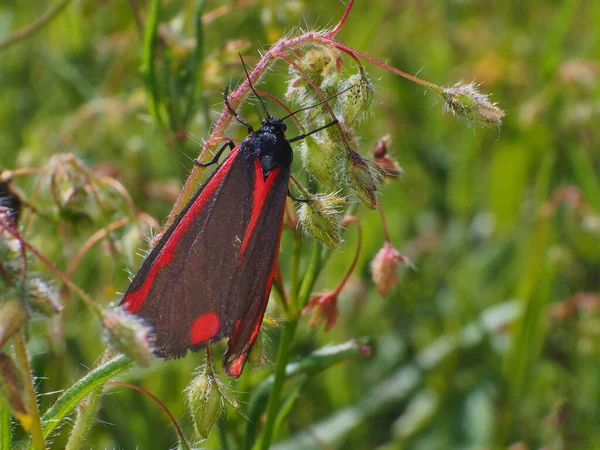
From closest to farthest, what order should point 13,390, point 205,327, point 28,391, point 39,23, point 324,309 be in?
point 13,390, point 28,391, point 205,327, point 324,309, point 39,23

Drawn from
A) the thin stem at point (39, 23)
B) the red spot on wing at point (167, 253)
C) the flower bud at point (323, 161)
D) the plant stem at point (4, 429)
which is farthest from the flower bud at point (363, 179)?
the thin stem at point (39, 23)

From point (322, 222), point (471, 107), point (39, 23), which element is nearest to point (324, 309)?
point (322, 222)

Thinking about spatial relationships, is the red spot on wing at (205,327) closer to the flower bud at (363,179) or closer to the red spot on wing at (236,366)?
the red spot on wing at (236,366)

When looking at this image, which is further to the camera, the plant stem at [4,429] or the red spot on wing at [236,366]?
the red spot on wing at [236,366]

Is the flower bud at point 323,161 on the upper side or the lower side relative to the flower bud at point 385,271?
upper

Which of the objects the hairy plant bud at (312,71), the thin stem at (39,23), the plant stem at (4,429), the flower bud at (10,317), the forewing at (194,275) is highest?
the thin stem at (39,23)

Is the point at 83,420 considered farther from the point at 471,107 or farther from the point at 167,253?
the point at 471,107

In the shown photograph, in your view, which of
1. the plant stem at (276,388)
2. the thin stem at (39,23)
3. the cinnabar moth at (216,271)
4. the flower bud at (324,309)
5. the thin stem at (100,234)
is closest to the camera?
the cinnabar moth at (216,271)

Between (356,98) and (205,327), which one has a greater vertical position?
(356,98)
